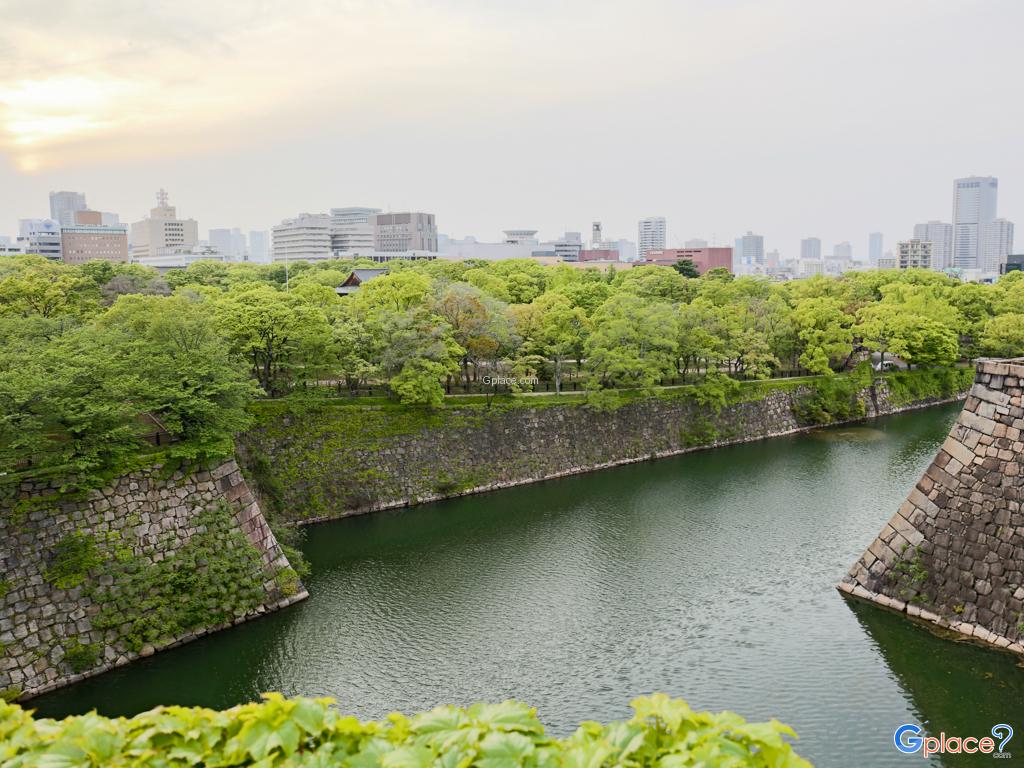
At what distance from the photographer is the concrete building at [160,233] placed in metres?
161

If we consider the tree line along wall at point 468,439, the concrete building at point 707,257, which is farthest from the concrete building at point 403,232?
the tree line along wall at point 468,439

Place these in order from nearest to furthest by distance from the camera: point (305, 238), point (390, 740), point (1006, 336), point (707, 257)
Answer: point (390, 740) → point (1006, 336) → point (707, 257) → point (305, 238)

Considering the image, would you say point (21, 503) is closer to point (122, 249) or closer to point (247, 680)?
point (247, 680)

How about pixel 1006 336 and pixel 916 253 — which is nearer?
pixel 1006 336

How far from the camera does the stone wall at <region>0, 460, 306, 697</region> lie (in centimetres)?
1532

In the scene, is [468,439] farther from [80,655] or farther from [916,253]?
[916,253]

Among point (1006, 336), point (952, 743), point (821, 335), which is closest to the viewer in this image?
point (952, 743)

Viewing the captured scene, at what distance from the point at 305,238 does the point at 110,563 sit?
12358 centimetres

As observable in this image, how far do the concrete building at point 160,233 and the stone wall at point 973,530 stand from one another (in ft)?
523

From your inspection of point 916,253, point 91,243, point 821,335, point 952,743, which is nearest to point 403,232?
point 91,243

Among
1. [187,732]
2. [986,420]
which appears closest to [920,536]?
[986,420]

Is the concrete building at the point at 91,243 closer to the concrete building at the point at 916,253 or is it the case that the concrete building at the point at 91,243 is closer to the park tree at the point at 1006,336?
the park tree at the point at 1006,336

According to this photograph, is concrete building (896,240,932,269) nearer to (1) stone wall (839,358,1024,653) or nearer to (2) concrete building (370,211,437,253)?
(2) concrete building (370,211,437,253)

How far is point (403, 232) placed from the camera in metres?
137
